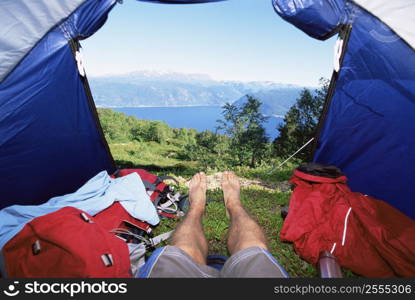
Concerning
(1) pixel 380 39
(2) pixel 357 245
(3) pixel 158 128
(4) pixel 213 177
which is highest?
(1) pixel 380 39

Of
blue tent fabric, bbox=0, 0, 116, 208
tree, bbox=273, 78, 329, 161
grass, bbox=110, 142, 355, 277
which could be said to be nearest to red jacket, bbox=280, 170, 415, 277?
grass, bbox=110, 142, 355, 277

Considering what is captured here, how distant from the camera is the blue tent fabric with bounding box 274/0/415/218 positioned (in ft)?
7.50

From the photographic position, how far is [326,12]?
242 centimetres

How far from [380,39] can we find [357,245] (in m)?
1.63

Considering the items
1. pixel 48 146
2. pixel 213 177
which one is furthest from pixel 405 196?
pixel 48 146

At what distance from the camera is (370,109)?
9.14 feet

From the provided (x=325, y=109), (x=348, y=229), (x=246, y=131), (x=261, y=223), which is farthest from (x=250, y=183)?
(x=246, y=131)

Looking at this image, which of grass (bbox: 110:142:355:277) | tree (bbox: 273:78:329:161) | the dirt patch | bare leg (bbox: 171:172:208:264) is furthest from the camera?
tree (bbox: 273:78:329:161)

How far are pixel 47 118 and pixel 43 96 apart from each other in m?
0.20

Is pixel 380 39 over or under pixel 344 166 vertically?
over

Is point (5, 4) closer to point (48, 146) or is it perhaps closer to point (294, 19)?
point (48, 146)

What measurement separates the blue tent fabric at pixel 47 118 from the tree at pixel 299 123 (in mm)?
10264

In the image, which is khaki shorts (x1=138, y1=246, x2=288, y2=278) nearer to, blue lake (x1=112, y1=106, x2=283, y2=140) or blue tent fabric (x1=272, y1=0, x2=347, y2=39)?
blue tent fabric (x1=272, y1=0, x2=347, y2=39)

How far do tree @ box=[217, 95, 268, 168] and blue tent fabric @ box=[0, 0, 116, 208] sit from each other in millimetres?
7267
